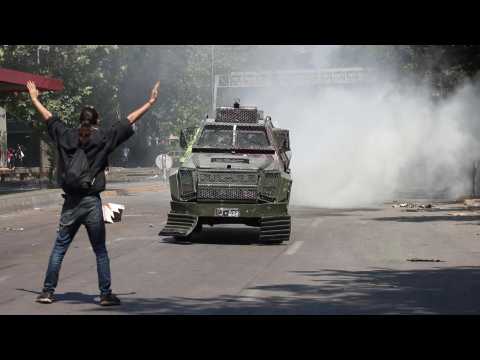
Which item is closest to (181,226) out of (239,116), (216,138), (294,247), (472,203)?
(294,247)

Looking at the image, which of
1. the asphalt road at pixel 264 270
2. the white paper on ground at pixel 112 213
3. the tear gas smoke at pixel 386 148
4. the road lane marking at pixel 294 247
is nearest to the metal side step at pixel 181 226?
the asphalt road at pixel 264 270

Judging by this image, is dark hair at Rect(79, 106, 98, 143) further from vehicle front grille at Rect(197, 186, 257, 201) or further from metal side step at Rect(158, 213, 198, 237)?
vehicle front grille at Rect(197, 186, 257, 201)

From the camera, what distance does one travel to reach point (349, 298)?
1117 centimetres

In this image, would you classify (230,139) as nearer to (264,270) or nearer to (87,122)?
(264,270)

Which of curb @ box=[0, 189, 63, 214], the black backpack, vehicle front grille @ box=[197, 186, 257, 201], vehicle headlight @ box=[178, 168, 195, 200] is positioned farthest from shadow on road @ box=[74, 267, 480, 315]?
curb @ box=[0, 189, 63, 214]

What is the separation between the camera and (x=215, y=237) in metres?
19.5

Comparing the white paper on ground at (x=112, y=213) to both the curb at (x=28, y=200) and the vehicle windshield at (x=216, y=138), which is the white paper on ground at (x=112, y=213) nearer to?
the vehicle windshield at (x=216, y=138)

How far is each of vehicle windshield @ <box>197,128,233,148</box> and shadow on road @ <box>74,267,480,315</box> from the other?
6.38 metres

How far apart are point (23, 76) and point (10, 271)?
1704 centimetres

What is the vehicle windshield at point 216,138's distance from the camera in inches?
A: 765

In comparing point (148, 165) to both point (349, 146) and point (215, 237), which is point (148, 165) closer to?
point (349, 146)

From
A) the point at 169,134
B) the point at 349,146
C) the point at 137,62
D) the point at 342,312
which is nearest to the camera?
the point at 342,312
